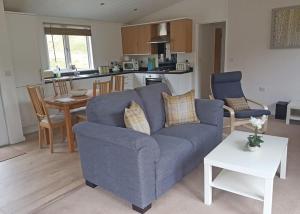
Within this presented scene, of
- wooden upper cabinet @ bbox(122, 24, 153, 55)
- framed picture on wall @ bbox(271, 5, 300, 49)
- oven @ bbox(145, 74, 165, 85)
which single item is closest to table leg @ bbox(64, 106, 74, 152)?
oven @ bbox(145, 74, 165, 85)

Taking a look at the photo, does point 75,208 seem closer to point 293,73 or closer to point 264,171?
point 264,171

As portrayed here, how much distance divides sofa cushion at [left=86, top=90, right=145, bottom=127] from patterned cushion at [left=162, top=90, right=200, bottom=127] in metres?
0.60

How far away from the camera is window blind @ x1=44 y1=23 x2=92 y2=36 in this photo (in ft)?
16.3

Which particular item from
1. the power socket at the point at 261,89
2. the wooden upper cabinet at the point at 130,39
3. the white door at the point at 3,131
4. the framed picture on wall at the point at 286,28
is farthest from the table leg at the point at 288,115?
the white door at the point at 3,131

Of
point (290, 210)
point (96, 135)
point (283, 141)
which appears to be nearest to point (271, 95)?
point (283, 141)

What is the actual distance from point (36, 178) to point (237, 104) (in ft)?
9.74

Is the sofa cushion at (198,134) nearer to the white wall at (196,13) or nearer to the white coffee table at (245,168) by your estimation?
the white coffee table at (245,168)

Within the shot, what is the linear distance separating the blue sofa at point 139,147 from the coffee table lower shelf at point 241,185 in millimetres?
395

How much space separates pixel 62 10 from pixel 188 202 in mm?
4348

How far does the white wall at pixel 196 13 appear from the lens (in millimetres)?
5203

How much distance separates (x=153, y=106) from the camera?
9.62ft

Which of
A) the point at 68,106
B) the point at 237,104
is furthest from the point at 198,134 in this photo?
the point at 68,106

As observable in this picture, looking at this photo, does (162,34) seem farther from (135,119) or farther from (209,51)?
(135,119)

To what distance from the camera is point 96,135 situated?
7.02ft
